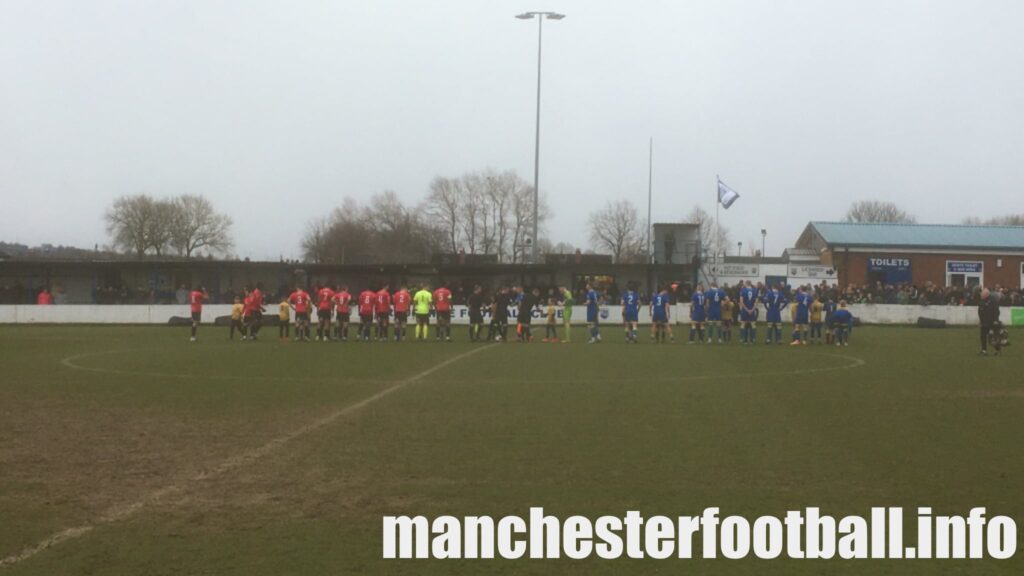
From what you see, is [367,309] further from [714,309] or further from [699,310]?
[714,309]

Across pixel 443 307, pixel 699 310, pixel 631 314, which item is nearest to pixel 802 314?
pixel 699 310

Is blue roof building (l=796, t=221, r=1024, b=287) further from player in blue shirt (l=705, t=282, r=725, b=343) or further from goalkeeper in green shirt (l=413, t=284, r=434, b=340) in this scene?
goalkeeper in green shirt (l=413, t=284, r=434, b=340)

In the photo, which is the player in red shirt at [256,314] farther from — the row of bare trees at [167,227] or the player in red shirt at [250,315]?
the row of bare trees at [167,227]

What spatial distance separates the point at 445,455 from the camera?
1045 centimetres

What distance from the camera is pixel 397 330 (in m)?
32.8

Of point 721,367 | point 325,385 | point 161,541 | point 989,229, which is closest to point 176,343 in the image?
point 325,385

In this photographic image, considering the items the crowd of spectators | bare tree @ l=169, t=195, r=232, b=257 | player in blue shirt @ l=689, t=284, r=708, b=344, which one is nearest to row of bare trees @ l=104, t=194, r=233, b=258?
bare tree @ l=169, t=195, r=232, b=257

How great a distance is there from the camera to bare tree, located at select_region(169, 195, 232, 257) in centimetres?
9725

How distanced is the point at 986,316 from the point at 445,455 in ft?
70.5

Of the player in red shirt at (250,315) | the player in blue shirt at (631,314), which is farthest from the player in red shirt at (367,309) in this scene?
the player in blue shirt at (631,314)

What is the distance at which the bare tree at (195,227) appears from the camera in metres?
97.2

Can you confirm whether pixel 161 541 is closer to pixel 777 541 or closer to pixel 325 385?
pixel 777 541

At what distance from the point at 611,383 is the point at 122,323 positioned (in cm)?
3417

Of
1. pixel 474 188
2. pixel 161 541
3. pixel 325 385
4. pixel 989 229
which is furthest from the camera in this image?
pixel 474 188
